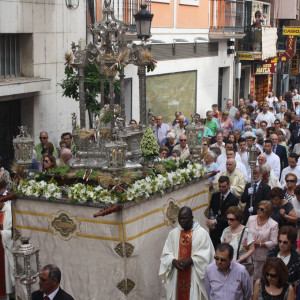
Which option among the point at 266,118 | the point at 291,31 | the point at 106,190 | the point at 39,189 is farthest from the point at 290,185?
the point at 291,31

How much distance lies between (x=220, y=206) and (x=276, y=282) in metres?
3.53

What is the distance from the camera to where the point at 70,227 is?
343 inches

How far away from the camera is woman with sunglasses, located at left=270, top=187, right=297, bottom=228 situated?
9.50 meters

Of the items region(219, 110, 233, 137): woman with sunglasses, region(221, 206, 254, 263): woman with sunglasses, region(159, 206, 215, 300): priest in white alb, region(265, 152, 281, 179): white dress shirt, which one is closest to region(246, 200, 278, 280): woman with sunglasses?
region(221, 206, 254, 263): woman with sunglasses

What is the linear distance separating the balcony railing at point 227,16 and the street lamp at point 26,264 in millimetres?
18448

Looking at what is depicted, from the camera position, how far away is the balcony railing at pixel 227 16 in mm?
24438

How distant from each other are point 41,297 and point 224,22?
20115 millimetres

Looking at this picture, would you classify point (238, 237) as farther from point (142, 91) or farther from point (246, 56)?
point (246, 56)

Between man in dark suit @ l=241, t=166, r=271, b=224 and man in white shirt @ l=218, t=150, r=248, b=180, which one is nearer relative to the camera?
man in dark suit @ l=241, t=166, r=271, b=224

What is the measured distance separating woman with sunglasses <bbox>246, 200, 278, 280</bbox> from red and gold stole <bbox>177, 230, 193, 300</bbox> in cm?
110

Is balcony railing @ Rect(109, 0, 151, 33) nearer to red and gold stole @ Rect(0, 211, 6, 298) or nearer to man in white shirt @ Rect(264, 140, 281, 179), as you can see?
man in white shirt @ Rect(264, 140, 281, 179)

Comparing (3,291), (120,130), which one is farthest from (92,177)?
(3,291)

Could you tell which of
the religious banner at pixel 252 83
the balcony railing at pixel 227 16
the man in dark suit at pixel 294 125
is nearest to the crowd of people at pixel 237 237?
the man in dark suit at pixel 294 125

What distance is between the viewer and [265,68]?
3070 centimetres
